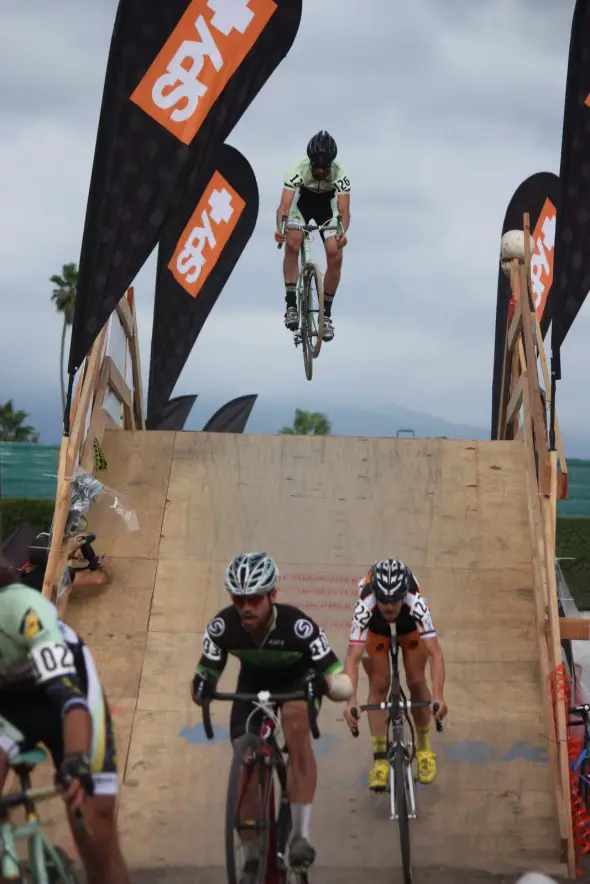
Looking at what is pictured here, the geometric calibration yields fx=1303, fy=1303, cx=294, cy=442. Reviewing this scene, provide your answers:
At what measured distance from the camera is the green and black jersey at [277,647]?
6191 millimetres

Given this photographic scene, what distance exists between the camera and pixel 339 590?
9.95 metres

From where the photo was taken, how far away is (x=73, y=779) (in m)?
4.57

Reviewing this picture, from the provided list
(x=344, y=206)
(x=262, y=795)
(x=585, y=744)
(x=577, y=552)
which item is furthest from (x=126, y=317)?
(x=577, y=552)

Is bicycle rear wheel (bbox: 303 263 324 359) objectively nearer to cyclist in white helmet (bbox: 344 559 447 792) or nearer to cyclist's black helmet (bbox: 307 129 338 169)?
cyclist's black helmet (bbox: 307 129 338 169)

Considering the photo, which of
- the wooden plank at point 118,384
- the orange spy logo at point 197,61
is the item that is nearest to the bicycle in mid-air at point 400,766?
the orange spy logo at point 197,61

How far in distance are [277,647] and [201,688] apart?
1.35 ft

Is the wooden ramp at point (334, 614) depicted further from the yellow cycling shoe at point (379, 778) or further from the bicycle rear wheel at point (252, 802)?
the bicycle rear wheel at point (252, 802)

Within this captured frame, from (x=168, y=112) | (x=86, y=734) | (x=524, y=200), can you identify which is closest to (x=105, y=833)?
(x=86, y=734)

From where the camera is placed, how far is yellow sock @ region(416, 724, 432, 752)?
25.8ft

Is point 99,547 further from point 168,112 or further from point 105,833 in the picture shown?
point 105,833

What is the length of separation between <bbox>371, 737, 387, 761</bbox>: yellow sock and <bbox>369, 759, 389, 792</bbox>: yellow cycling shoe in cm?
3

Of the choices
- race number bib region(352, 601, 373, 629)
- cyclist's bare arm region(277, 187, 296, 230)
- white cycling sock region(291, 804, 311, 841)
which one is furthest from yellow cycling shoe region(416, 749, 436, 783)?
cyclist's bare arm region(277, 187, 296, 230)

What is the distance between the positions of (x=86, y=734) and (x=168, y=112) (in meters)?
6.37

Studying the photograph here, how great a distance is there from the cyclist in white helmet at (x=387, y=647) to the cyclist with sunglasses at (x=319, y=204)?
5.12 m
